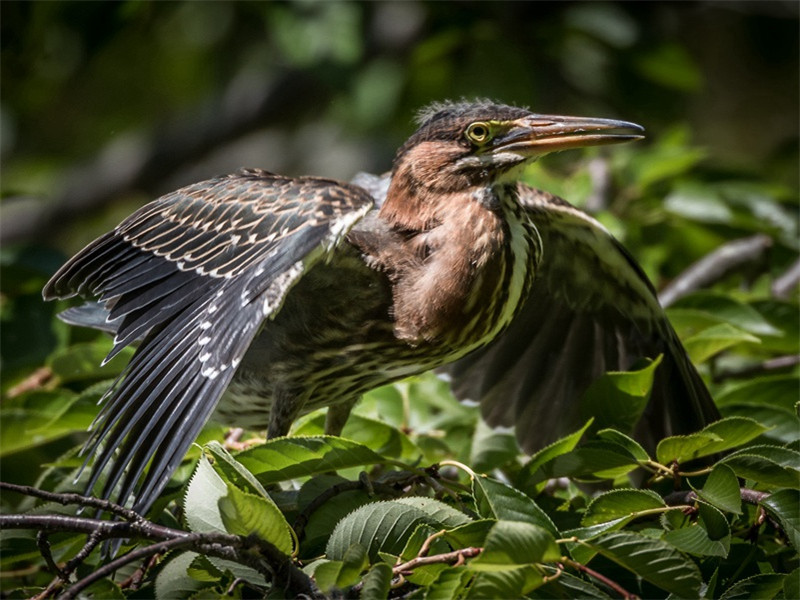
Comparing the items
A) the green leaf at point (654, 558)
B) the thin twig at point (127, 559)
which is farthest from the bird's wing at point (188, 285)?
the green leaf at point (654, 558)

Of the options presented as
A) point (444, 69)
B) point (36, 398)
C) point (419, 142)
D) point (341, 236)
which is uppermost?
point (444, 69)

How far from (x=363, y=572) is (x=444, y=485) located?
0.31m

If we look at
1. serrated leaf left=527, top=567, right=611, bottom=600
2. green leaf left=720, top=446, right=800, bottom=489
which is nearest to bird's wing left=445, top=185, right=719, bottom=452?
green leaf left=720, top=446, right=800, bottom=489

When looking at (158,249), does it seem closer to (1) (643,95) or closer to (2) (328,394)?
(2) (328,394)

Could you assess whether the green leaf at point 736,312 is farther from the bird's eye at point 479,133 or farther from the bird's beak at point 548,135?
the bird's eye at point 479,133

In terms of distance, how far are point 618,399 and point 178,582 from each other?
111 cm

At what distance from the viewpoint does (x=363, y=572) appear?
6.17 ft

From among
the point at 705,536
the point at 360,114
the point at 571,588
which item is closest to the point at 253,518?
the point at 571,588

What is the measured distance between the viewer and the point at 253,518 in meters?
1.73

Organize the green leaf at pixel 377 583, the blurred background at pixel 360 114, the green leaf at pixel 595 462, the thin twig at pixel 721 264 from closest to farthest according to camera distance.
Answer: the green leaf at pixel 377 583, the green leaf at pixel 595 462, the blurred background at pixel 360 114, the thin twig at pixel 721 264

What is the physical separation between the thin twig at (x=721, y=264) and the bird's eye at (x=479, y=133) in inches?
46.7

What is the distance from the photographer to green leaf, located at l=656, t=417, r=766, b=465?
2059 millimetres

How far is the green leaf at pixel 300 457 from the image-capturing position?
2094 mm

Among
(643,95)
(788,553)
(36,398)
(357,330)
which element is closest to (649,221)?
(643,95)
